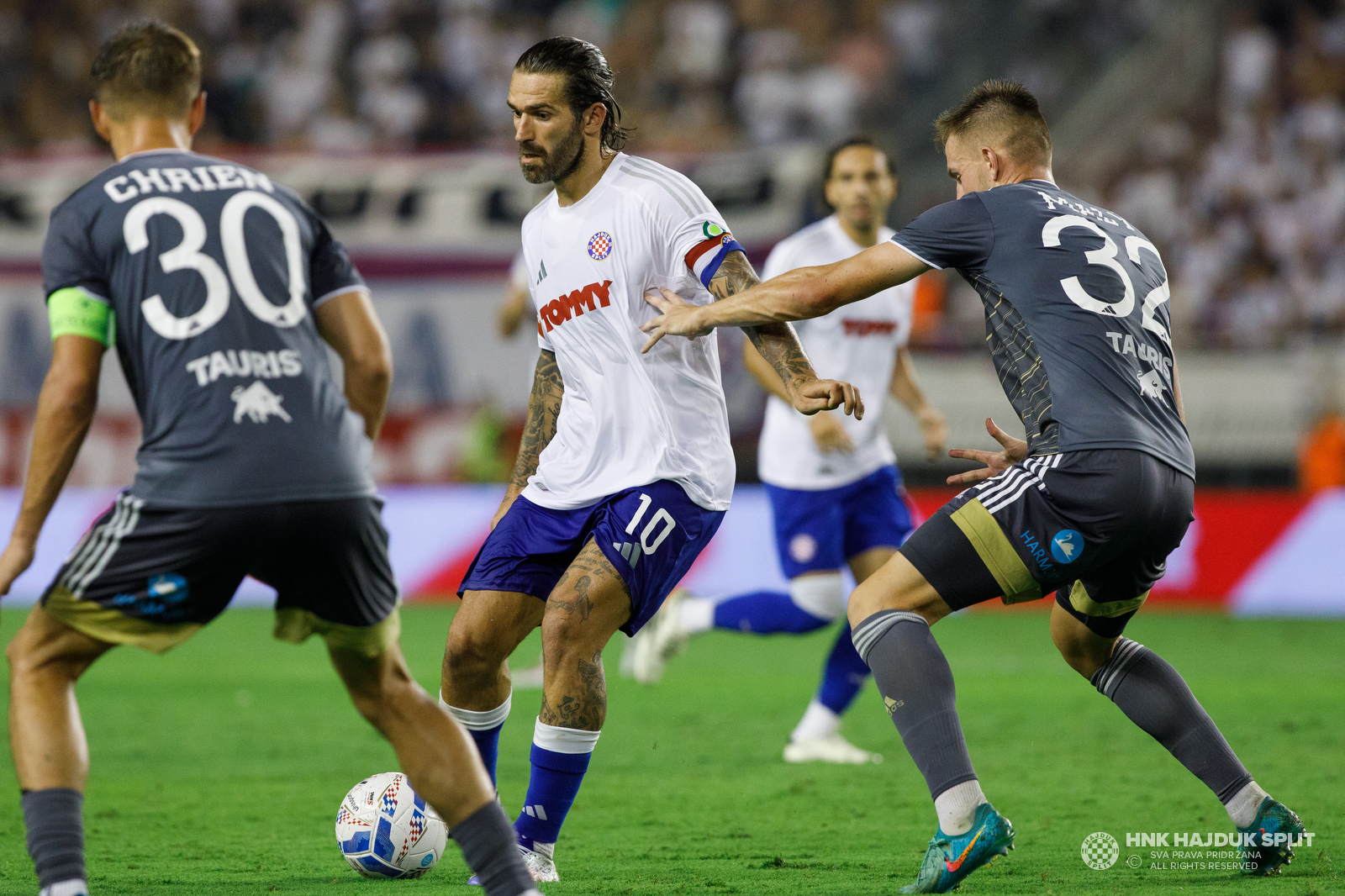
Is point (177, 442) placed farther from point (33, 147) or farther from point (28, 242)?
point (33, 147)

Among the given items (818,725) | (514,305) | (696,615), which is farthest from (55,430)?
(514,305)

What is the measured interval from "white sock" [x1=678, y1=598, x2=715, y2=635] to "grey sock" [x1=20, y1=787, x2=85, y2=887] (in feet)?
14.1

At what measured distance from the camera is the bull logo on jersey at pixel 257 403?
344cm

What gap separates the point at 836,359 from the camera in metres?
7.40

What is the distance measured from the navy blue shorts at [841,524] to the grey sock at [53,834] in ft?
13.8

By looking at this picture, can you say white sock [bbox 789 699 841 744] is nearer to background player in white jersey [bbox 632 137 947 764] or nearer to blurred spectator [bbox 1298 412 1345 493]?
background player in white jersey [bbox 632 137 947 764]

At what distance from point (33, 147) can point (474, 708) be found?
18034 mm

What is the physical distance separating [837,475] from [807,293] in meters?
3.06

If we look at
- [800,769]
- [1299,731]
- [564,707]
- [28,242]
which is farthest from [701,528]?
[28,242]

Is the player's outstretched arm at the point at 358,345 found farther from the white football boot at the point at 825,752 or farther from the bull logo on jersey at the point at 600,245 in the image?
the white football boot at the point at 825,752

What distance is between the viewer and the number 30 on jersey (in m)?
3.43

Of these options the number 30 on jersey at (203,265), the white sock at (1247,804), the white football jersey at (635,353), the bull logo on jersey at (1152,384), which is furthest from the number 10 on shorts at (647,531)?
the white sock at (1247,804)


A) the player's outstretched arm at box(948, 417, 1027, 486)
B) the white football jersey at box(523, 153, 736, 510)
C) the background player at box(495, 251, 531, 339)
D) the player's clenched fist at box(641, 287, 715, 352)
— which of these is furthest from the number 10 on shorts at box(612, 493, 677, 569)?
the background player at box(495, 251, 531, 339)

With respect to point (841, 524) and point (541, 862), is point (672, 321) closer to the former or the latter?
point (541, 862)
